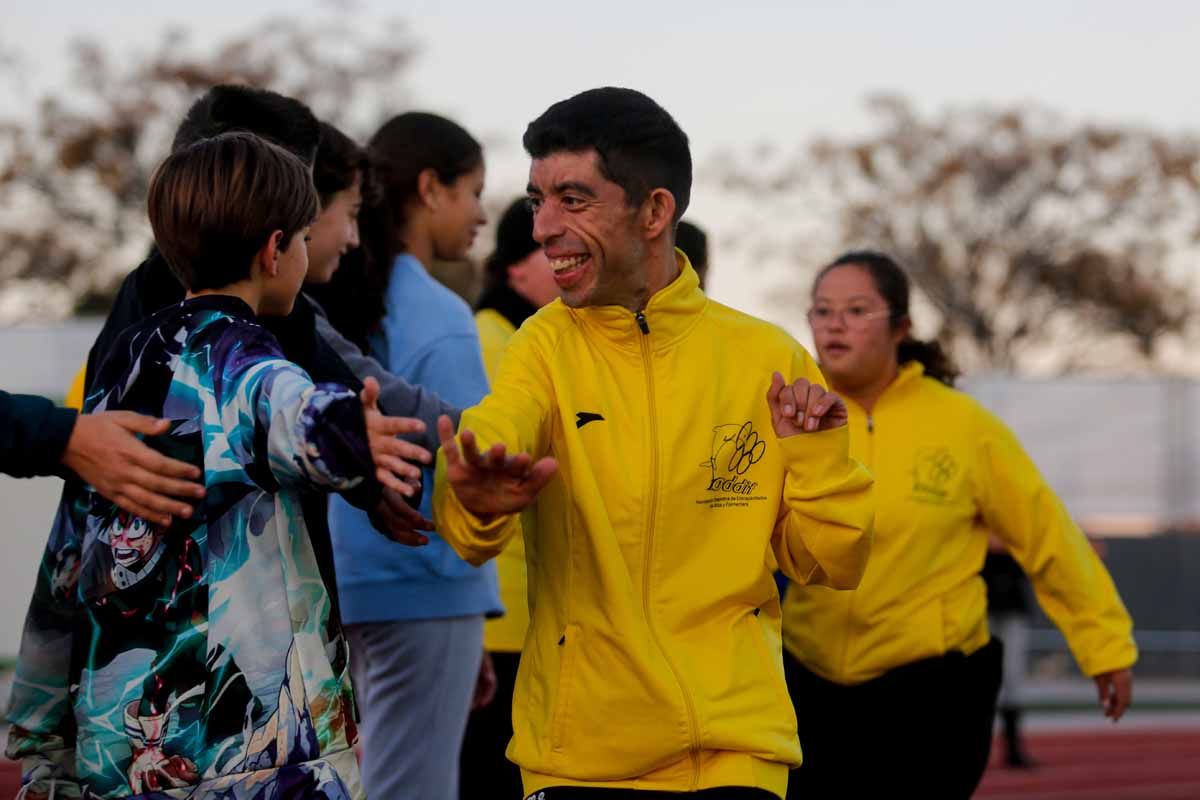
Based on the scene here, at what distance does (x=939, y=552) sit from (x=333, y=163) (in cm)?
204

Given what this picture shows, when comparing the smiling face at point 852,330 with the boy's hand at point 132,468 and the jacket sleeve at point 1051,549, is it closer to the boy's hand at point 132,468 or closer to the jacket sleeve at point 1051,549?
the jacket sleeve at point 1051,549

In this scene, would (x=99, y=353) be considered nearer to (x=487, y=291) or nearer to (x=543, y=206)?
(x=543, y=206)

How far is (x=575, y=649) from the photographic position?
3.23 meters

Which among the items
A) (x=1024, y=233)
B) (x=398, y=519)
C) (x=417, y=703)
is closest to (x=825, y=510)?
(x=398, y=519)

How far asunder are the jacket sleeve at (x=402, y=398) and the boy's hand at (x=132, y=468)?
1070mm

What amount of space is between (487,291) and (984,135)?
3017 centimetres

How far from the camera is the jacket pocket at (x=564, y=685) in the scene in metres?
3.22

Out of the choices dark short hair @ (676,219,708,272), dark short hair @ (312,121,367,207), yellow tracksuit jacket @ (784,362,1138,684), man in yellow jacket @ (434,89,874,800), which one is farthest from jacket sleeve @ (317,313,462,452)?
dark short hair @ (676,219,708,272)

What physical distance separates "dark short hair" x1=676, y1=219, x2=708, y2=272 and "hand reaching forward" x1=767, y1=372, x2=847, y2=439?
81.3 inches

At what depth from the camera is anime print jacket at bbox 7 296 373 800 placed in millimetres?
2873

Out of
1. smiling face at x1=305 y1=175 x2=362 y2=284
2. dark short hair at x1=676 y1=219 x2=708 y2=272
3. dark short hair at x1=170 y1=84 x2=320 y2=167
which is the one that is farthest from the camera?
dark short hair at x1=676 y1=219 x2=708 y2=272

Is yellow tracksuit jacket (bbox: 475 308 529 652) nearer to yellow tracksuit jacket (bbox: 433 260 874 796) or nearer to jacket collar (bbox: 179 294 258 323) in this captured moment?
yellow tracksuit jacket (bbox: 433 260 874 796)

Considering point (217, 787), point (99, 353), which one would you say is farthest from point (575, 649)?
point (99, 353)

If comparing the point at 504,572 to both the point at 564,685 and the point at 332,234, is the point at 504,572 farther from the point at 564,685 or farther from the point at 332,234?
the point at 564,685
